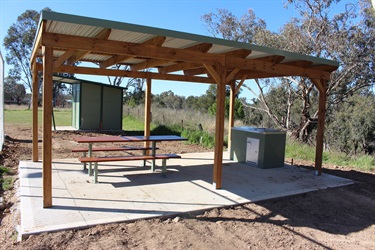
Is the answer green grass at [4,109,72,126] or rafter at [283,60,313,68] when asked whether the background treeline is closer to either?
Result: rafter at [283,60,313,68]

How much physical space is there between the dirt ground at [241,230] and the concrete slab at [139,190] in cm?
16

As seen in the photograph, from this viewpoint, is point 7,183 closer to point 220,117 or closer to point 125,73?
point 125,73

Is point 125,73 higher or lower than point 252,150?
higher

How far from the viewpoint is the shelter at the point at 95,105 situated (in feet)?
51.4

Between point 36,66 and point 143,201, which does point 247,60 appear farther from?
point 36,66

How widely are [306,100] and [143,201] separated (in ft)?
38.8

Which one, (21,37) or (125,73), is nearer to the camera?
(125,73)

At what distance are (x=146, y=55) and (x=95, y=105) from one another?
12.2 m

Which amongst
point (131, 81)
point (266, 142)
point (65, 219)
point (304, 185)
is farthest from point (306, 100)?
point (131, 81)

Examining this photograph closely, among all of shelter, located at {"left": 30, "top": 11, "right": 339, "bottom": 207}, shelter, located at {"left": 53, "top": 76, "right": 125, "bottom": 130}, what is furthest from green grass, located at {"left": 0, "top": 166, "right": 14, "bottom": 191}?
shelter, located at {"left": 53, "top": 76, "right": 125, "bottom": 130}

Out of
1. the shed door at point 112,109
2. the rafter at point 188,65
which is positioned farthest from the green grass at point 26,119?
the rafter at point 188,65

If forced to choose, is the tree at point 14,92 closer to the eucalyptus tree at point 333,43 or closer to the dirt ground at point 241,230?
the eucalyptus tree at point 333,43

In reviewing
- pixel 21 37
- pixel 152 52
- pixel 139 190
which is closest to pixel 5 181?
pixel 139 190

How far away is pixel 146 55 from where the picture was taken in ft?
15.0
